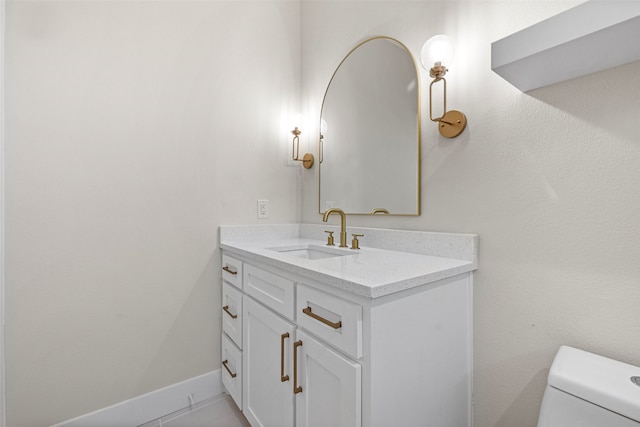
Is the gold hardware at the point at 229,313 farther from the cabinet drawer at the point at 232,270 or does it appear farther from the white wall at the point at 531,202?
the white wall at the point at 531,202

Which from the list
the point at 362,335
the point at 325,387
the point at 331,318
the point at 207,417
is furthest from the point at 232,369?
the point at 362,335

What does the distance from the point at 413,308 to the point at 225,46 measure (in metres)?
1.74

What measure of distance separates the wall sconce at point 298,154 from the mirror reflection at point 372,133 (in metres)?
0.12

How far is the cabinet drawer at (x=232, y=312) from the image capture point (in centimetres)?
147

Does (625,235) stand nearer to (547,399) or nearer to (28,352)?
(547,399)

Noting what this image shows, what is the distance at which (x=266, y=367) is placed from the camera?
122 cm

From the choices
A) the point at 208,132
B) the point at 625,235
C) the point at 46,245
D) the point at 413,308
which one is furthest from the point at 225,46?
the point at 625,235

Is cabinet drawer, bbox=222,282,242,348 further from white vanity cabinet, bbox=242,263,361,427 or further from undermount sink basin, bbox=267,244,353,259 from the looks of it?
undermount sink basin, bbox=267,244,353,259

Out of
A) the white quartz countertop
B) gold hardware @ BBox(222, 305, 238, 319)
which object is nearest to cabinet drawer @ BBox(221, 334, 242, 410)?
gold hardware @ BBox(222, 305, 238, 319)

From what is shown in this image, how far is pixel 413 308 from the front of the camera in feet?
2.94

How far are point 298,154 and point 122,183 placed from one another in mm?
1015

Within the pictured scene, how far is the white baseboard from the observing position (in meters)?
1.39

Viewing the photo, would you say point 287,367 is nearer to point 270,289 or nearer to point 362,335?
point 270,289

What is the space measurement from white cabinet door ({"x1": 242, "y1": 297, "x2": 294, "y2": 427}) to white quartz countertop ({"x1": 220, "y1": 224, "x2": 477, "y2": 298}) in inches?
8.9
